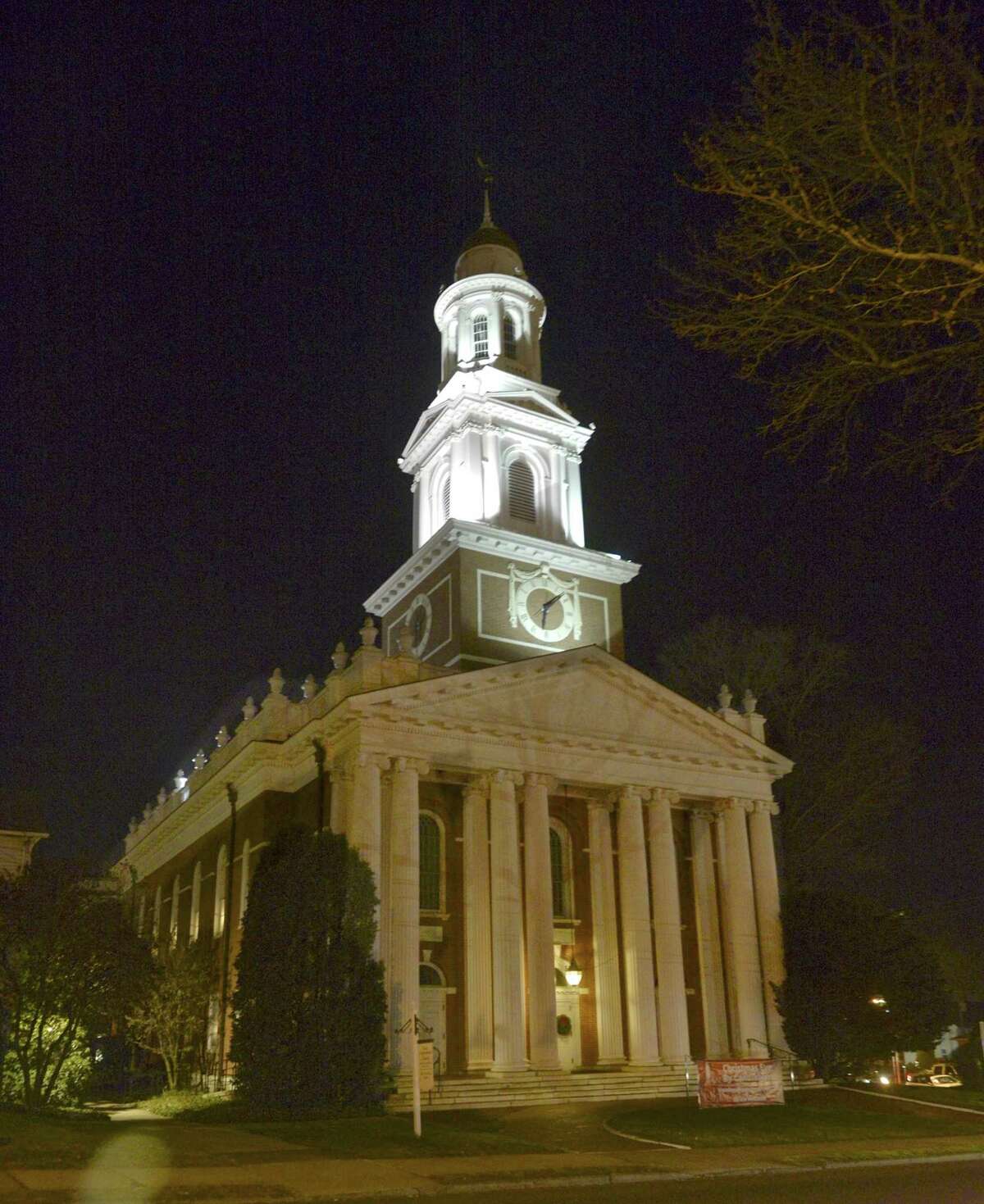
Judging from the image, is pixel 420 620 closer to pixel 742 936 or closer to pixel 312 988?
pixel 742 936

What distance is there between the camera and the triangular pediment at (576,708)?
3172 centimetres

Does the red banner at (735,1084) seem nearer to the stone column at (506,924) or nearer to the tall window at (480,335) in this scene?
the stone column at (506,924)

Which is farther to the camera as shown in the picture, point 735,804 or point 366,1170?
point 735,804

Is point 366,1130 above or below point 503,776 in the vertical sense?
below

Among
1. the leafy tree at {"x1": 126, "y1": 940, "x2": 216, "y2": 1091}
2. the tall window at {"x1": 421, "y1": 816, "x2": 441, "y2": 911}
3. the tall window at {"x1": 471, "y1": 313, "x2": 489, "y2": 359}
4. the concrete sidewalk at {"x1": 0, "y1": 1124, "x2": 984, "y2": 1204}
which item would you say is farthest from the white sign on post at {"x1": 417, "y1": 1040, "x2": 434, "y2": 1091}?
the tall window at {"x1": 471, "y1": 313, "x2": 489, "y2": 359}

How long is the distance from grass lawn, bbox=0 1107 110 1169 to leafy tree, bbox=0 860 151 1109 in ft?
16.5

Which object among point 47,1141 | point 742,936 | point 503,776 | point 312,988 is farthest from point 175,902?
point 47,1141

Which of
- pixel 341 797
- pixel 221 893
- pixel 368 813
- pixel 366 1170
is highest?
pixel 341 797

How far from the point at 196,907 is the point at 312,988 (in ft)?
51.3

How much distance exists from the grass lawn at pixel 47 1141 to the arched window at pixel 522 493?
27.0 meters

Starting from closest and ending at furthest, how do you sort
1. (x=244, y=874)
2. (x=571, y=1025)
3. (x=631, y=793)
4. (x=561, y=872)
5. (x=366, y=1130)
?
(x=366, y=1130)
(x=571, y=1025)
(x=631, y=793)
(x=244, y=874)
(x=561, y=872)

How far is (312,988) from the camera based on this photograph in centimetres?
2673

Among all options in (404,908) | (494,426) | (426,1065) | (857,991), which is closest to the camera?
(426,1065)

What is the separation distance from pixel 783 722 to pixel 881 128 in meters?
36.4
